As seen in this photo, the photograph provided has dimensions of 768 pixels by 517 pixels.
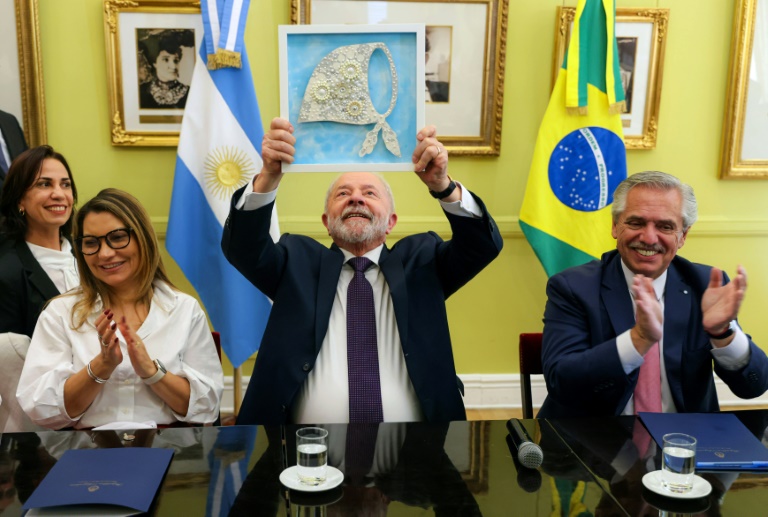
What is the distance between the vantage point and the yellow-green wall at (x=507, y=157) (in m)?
3.86

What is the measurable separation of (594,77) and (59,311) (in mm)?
2896

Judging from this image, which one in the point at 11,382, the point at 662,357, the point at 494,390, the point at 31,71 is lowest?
the point at 494,390

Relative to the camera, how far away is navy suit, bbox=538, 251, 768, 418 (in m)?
2.11

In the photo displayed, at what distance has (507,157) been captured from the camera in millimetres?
4121

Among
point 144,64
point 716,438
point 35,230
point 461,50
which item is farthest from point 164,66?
point 716,438

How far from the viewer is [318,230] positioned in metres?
4.11

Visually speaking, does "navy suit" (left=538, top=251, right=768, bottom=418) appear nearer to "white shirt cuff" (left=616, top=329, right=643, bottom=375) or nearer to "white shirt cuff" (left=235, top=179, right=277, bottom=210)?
"white shirt cuff" (left=616, top=329, right=643, bottom=375)

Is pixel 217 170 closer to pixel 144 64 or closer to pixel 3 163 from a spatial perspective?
pixel 144 64

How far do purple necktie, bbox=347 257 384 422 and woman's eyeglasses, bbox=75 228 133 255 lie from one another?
764 mm

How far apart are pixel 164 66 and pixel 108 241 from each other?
1.88 metres

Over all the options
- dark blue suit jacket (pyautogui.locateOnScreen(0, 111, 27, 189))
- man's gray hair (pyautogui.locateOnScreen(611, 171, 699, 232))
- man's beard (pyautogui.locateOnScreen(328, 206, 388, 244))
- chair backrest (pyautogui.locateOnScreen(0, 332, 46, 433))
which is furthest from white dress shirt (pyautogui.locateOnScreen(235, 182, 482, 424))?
dark blue suit jacket (pyautogui.locateOnScreen(0, 111, 27, 189))

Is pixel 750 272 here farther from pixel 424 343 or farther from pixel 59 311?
pixel 59 311

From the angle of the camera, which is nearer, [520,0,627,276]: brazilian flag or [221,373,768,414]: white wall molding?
[520,0,627,276]: brazilian flag

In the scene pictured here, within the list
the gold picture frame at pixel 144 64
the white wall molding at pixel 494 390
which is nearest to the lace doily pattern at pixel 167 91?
the gold picture frame at pixel 144 64
